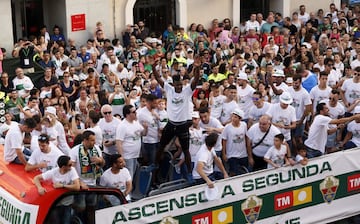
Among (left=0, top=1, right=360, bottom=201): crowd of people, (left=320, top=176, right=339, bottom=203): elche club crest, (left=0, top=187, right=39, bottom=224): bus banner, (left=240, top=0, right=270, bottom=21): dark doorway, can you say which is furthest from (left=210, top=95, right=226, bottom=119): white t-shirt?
(left=240, top=0, right=270, bottom=21): dark doorway

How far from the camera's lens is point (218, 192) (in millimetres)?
10672

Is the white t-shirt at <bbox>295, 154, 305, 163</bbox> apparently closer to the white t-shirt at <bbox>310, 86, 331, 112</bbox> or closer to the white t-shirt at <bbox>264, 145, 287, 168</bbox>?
the white t-shirt at <bbox>264, 145, 287, 168</bbox>

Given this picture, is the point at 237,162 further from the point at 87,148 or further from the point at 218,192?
the point at 87,148

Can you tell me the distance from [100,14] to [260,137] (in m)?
10.4

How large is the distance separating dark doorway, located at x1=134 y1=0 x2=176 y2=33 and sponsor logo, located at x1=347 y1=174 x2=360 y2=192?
12.0 m

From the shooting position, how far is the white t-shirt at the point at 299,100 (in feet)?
44.9

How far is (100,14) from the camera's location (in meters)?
21.3

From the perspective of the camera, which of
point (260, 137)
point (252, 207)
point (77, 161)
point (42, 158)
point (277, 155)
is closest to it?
point (77, 161)

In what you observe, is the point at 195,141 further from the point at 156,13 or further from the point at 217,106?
the point at 156,13

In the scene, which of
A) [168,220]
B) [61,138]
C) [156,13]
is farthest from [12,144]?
[156,13]

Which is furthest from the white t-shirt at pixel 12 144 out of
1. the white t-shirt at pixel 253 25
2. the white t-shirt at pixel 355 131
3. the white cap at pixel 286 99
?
the white t-shirt at pixel 253 25

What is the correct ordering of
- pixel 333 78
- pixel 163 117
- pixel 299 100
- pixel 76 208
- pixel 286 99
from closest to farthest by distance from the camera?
pixel 76 208 < pixel 286 99 < pixel 163 117 < pixel 299 100 < pixel 333 78

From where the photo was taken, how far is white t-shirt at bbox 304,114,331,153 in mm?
12336

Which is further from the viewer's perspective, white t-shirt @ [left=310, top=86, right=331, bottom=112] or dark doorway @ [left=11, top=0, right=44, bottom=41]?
dark doorway @ [left=11, top=0, right=44, bottom=41]
